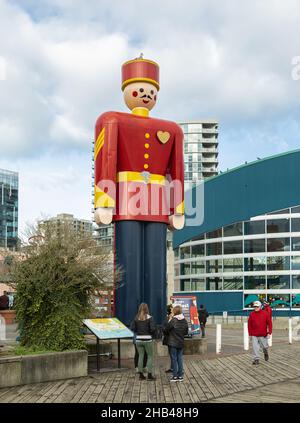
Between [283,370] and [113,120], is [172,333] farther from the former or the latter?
[113,120]

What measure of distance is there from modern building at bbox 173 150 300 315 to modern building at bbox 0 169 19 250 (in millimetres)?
88311

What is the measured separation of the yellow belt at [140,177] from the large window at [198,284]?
1032 inches

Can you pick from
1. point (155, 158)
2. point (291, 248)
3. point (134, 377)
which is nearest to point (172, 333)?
point (134, 377)

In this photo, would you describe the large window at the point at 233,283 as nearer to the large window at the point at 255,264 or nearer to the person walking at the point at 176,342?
the large window at the point at 255,264

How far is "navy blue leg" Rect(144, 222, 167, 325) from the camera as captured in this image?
15.9m

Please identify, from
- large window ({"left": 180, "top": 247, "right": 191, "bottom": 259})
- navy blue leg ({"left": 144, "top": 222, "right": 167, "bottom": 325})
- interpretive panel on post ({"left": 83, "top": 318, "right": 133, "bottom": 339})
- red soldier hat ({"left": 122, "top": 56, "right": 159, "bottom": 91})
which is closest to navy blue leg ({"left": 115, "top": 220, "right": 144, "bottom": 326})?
navy blue leg ({"left": 144, "top": 222, "right": 167, "bottom": 325})

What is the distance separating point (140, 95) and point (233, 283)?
80.7 feet

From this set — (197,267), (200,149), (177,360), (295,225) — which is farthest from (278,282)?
(200,149)

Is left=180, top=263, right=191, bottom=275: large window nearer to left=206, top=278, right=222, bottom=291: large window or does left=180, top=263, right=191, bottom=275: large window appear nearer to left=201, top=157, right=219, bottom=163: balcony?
left=206, top=278, right=222, bottom=291: large window

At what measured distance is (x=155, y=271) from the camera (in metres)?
16.0

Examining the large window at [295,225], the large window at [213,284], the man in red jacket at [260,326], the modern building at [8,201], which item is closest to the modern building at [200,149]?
the modern building at [8,201]

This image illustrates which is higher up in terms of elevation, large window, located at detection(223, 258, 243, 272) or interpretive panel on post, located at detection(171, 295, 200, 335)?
large window, located at detection(223, 258, 243, 272)

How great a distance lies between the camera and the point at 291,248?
1433 inches
